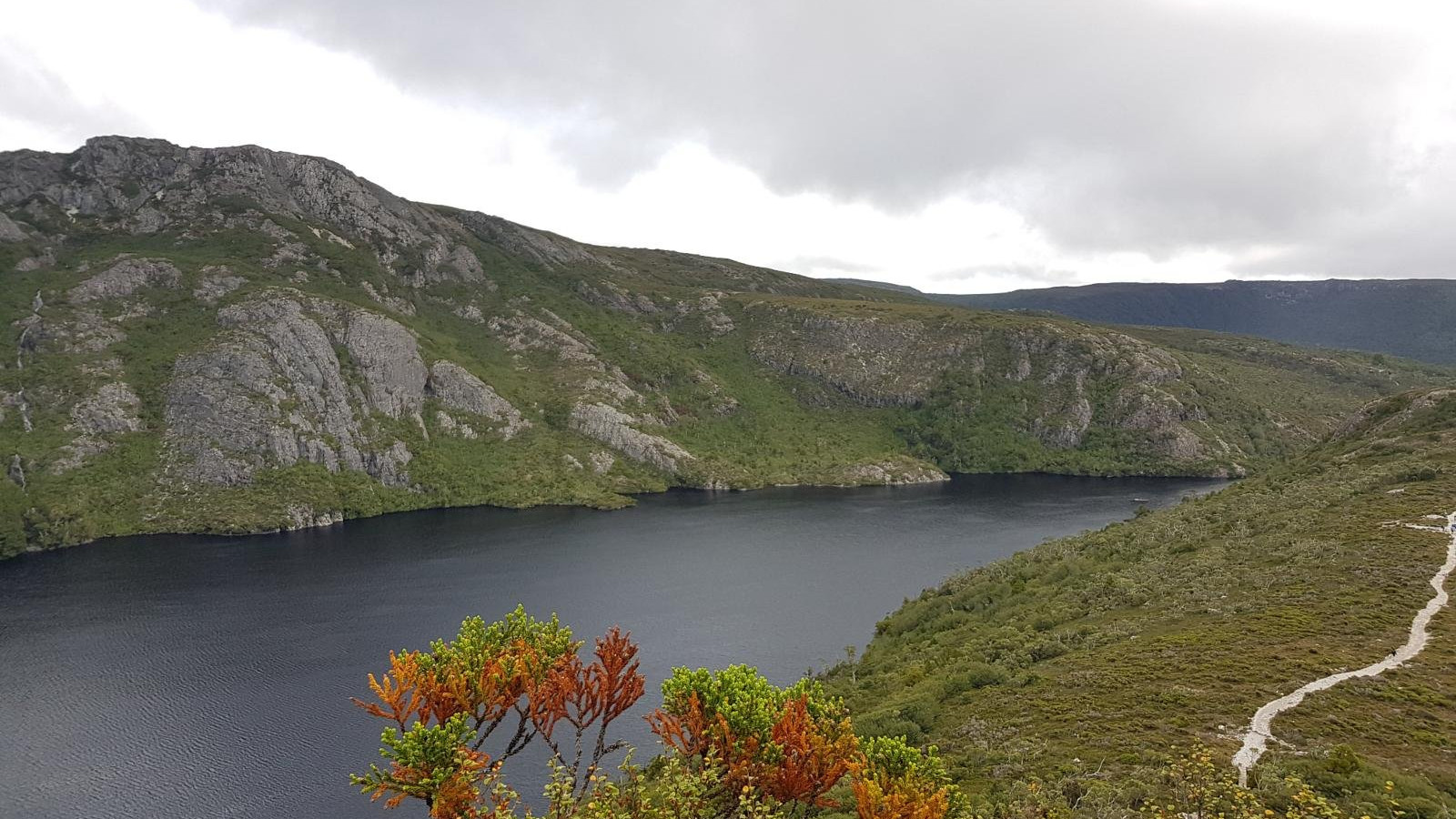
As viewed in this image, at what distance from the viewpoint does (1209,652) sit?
43.0m

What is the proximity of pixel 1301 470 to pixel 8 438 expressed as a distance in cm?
23164

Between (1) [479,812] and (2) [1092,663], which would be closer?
(1) [479,812]

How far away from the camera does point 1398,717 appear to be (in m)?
30.8

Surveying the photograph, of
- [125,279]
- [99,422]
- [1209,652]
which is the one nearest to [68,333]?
[125,279]

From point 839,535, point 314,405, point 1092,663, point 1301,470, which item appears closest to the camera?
point 1092,663

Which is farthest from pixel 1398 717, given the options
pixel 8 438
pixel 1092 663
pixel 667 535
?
pixel 8 438

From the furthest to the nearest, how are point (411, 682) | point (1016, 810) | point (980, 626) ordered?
point (980, 626)
point (1016, 810)
point (411, 682)

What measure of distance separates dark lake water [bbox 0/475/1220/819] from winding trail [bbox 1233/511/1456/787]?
156ft

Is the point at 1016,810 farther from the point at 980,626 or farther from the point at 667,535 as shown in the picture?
the point at 667,535

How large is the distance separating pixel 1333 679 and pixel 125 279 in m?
250

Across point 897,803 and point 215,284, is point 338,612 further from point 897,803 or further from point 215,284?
point 215,284

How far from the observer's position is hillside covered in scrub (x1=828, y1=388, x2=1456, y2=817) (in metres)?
29.0

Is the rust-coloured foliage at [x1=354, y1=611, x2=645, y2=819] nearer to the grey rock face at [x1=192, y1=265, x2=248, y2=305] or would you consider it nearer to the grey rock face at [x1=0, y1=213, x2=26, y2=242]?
the grey rock face at [x1=192, y1=265, x2=248, y2=305]

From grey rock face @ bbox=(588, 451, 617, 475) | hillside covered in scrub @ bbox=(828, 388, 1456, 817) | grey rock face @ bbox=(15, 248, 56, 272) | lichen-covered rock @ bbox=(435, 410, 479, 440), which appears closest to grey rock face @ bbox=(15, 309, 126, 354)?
grey rock face @ bbox=(15, 248, 56, 272)
